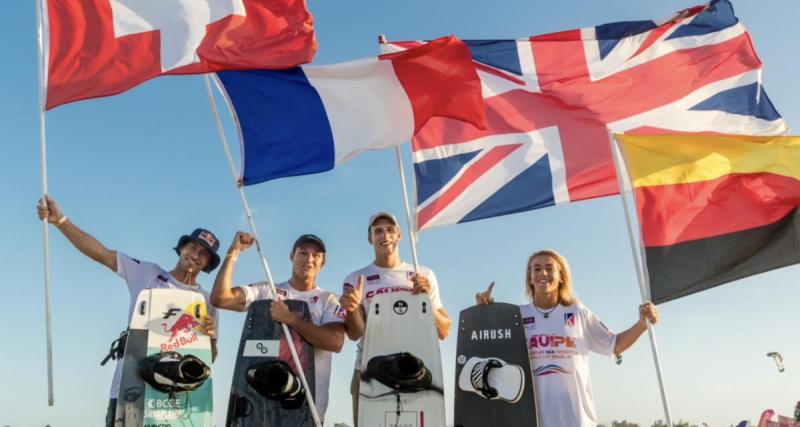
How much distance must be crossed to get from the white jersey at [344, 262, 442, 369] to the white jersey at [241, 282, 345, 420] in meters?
0.26

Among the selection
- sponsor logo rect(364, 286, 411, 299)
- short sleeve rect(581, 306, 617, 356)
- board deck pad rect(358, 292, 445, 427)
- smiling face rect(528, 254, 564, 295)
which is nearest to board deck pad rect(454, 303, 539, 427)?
board deck pad rect(358, 292, 445, 427)

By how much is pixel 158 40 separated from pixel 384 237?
2.66 m

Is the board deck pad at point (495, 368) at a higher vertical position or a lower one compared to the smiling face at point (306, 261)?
lower

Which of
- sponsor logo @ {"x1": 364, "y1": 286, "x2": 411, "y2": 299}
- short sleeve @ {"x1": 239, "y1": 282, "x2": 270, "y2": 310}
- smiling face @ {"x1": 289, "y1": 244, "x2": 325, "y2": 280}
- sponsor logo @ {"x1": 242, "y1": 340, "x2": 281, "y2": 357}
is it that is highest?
smiling face @ {"x1": 289, "y1": 244, "x2": 325, "y2": 280}

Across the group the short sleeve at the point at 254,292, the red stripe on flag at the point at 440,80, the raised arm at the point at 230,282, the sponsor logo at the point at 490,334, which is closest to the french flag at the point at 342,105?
the red stripe on flag at the point at 440,80

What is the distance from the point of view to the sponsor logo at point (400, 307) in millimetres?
6305

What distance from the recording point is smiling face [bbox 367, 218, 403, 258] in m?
6.24

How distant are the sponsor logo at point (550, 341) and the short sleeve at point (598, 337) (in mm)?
210

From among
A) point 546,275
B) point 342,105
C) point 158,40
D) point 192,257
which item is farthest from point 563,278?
point 158,40

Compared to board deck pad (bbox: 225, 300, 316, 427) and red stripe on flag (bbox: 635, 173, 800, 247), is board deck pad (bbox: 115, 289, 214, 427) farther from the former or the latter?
red stripe on flag (bbox: 635, 173, 800, 247)

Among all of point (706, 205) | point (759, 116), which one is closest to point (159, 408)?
point (706, 205)

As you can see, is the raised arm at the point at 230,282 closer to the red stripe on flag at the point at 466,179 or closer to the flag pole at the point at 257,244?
the flag pole at the point at 257,244

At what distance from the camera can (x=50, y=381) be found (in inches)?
216

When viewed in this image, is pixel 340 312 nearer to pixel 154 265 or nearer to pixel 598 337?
pixel 154 265
